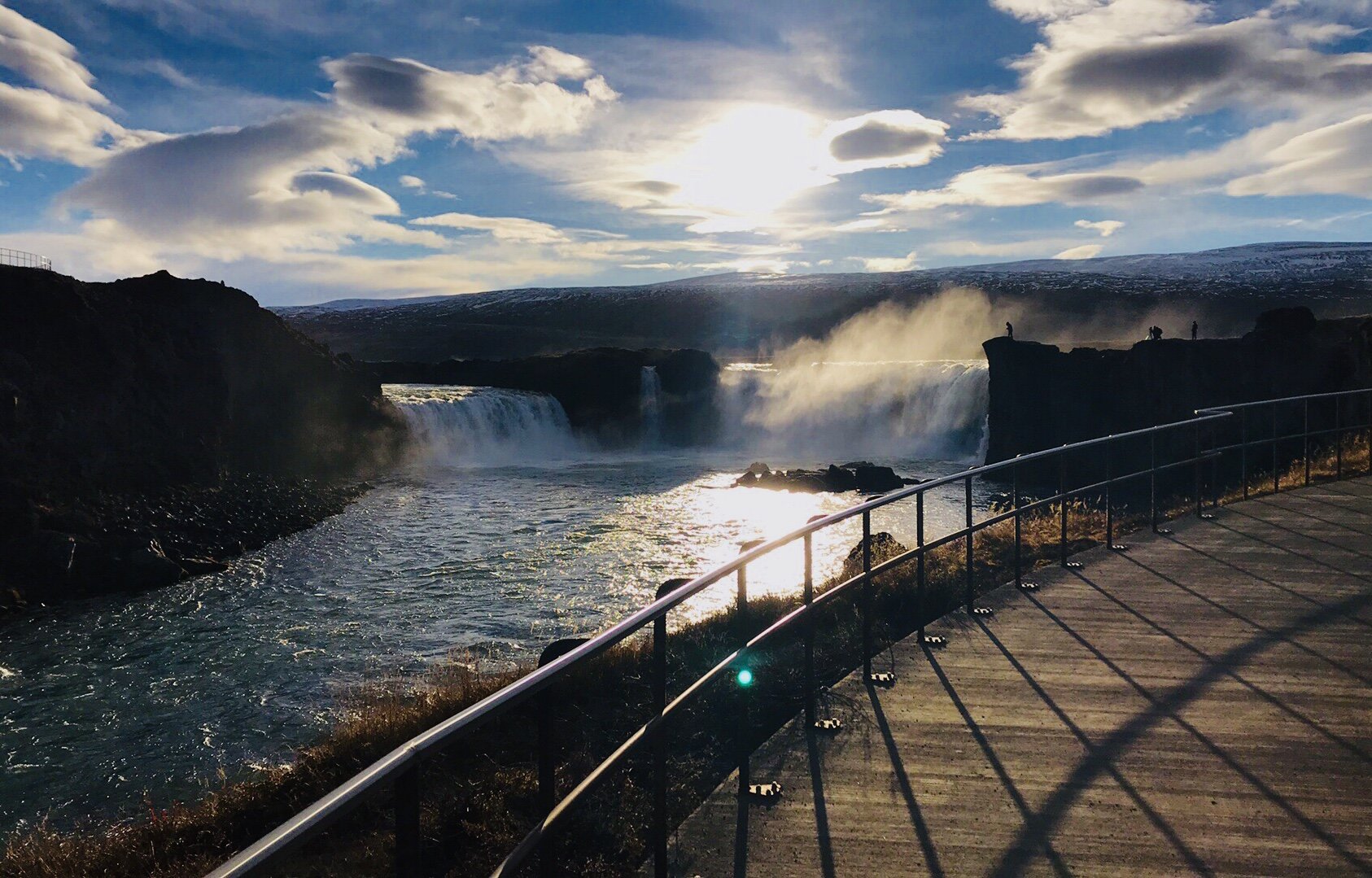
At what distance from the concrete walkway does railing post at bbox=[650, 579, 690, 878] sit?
183mm

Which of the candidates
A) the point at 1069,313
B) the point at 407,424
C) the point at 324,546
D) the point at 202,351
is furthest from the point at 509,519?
the point at 1069,313

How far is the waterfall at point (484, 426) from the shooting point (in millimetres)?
40406

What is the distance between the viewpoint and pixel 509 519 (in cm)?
2661

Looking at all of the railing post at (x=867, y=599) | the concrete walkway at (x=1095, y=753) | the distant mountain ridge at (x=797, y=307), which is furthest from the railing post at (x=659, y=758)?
the distant mountain ridge at (x=797, y=307)

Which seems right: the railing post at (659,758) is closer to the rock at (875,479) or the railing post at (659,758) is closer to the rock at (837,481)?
the rock at (837,481)

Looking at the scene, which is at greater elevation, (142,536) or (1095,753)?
(1095,753)

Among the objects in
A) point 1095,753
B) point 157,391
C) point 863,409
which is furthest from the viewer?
point 863,409

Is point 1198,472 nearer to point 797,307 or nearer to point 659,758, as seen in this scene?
point 659,758

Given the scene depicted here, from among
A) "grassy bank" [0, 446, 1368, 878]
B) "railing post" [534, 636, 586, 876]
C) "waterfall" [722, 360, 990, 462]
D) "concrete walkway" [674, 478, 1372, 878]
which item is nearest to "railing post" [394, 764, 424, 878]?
"railing post" [534, 636, 586, 876]

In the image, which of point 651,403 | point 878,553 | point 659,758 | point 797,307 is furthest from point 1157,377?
point 797,307

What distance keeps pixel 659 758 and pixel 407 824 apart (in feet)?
6.16

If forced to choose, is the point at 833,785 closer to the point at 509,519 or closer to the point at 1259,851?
the point at 1259,851

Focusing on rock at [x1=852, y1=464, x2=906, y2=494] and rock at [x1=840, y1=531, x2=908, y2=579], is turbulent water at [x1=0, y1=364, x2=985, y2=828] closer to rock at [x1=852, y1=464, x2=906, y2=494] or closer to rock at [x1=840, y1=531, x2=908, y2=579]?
rock at [x1=840, y1=531, x2=908, y2=579]

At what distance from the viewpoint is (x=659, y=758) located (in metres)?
3.82
